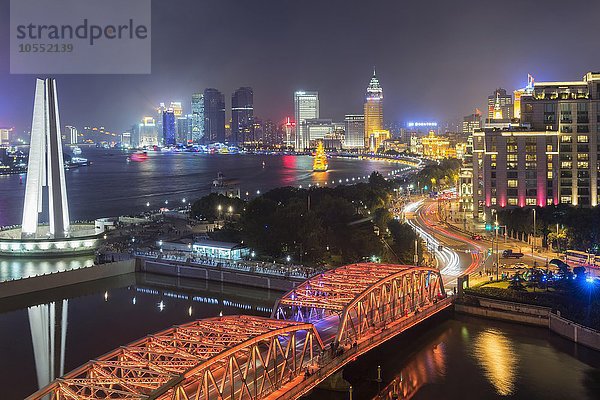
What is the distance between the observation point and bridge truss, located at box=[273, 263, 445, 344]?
1320cm

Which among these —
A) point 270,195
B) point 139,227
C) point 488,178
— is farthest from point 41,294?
point 488,178

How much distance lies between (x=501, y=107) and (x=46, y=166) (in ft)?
133

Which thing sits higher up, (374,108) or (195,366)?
(374,108)

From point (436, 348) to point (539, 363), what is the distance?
2.23 m

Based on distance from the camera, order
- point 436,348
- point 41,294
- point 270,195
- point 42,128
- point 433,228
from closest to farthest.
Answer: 1. point 436,348
2. point 41,294
3. point 42,128
4. point 433,228
5. point 270,195

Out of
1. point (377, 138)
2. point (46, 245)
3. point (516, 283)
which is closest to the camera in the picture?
point (516, 283)

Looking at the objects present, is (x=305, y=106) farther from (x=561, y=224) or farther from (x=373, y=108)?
(x=561, y=224)

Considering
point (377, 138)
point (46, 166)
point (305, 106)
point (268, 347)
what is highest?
point (305, 106)

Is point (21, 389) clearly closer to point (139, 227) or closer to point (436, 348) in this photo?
point (436, 348)

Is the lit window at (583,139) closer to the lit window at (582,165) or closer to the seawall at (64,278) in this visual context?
the lit window at (582,165)

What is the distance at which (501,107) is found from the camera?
56.0 meters

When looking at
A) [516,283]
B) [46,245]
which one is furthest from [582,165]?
[46,245]

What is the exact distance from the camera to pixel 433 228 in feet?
101

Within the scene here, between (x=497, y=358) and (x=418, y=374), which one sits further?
(x=497, y=358)
